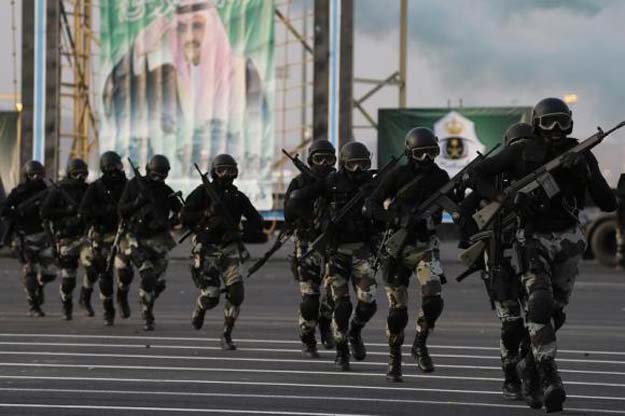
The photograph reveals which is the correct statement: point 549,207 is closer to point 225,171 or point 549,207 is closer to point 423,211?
point 423,211

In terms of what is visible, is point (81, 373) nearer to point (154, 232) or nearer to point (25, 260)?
point (154, 232)

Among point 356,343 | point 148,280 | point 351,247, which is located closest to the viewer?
point 351,247

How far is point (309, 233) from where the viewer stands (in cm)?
1582

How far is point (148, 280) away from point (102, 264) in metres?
1.42

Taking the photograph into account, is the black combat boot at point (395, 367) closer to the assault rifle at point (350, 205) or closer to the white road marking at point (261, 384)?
the white road marking at point (261, 384)

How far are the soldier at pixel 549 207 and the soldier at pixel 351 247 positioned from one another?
10.1ft

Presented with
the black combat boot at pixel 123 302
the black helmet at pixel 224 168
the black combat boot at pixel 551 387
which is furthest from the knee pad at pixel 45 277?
the black combat boot at pixel 551 387

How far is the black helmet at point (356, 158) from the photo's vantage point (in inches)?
582

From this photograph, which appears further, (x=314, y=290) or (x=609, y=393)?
(x=314, y=290)

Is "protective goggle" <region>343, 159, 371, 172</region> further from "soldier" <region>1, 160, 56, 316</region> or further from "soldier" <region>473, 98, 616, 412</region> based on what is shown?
"soldier" <region>1, 160, 56, 316</region>

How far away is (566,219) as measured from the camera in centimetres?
1170

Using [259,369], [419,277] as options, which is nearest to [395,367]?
[419,277]

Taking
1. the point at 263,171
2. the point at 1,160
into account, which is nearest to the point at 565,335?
the point at 263,171

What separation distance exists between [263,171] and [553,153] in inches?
924
